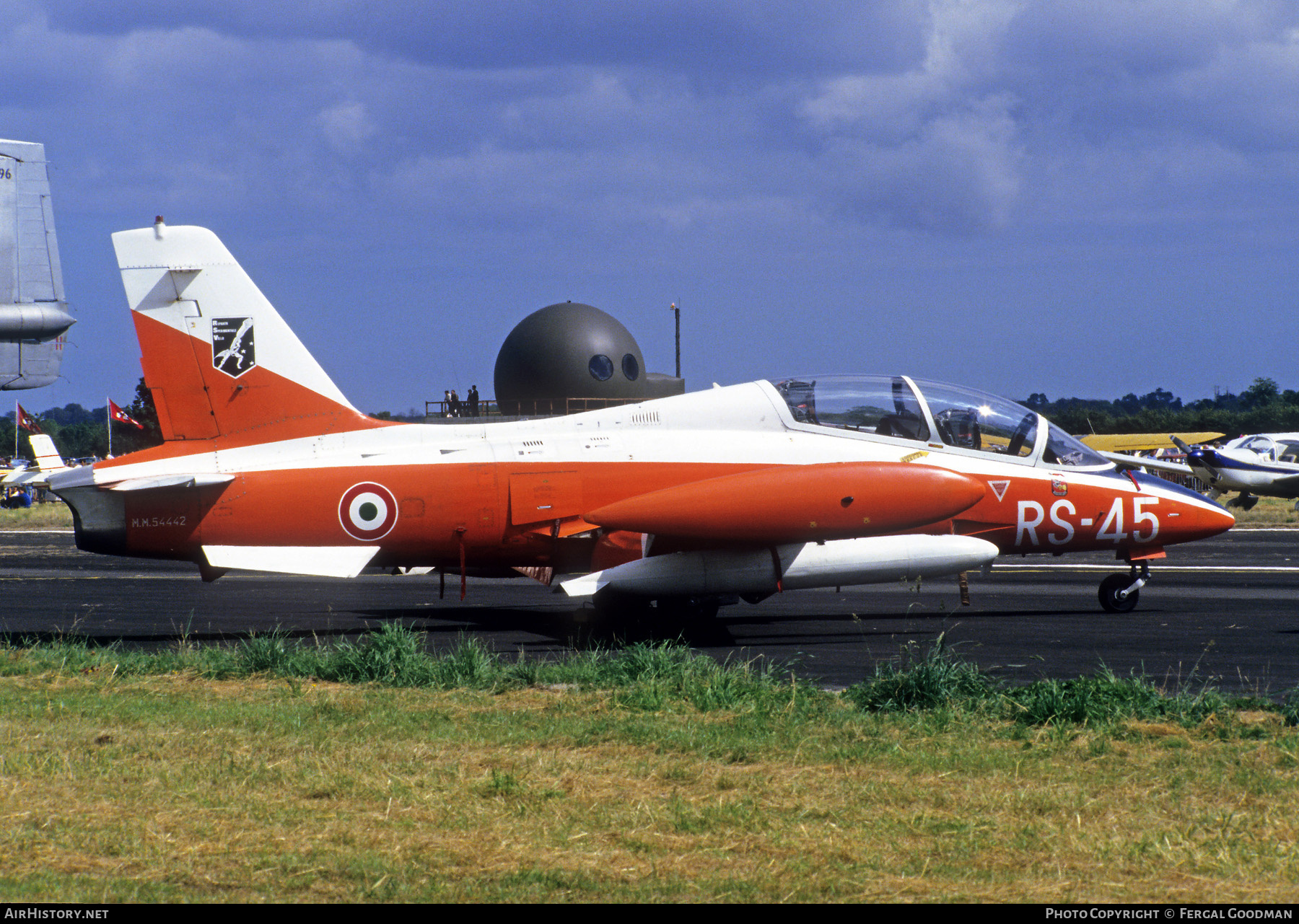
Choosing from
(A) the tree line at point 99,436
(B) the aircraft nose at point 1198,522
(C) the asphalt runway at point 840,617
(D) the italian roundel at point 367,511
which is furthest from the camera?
(A) the tree line at point 99,436

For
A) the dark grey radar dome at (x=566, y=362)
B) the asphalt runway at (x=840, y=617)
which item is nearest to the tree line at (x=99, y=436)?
the dark grey radar dome at (x=566, y=362)

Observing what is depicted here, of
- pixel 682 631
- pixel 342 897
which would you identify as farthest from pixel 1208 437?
pixel 342 897

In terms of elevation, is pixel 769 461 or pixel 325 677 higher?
pixel 769 461

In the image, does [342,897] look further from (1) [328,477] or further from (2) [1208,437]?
(2) [1208,437]

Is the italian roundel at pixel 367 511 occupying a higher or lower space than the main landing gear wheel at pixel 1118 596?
higher

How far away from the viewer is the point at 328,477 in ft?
42.8

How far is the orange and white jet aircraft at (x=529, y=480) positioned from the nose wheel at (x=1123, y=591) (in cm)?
175

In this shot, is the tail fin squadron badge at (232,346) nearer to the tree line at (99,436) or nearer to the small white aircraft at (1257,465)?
the small white aircraft at (1257,465)

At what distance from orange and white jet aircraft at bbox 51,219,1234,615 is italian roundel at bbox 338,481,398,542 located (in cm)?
2

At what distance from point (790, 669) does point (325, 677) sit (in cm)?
428

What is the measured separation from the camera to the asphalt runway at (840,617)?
11.2 m

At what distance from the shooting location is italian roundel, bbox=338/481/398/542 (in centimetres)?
1302

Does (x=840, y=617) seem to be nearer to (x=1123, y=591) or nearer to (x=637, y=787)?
(x=1123, y=591)

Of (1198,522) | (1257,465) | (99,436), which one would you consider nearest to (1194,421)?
(1257,465)
